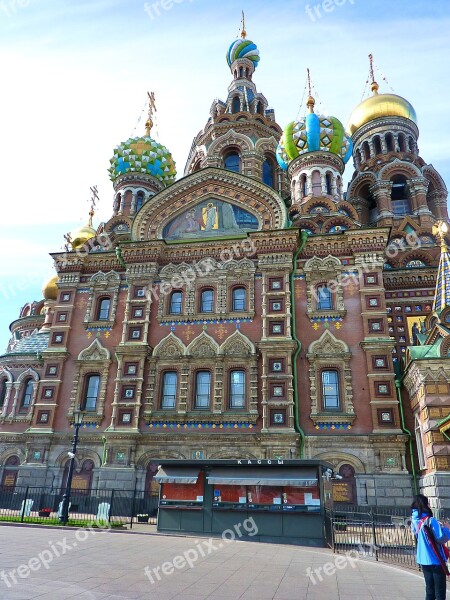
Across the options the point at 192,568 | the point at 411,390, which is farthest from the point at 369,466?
the point at 192,568

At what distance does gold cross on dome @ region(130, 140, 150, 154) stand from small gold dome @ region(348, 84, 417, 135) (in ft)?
52.5

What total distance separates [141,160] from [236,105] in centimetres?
873

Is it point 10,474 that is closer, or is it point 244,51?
point 10,474

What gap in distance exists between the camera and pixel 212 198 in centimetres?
2427

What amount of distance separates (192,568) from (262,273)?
14.1 meters

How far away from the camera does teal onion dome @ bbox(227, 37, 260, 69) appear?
127ft

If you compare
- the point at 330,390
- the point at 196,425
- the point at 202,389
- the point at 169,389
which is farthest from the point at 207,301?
the point at 330,390

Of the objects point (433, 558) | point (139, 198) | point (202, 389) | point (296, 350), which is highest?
point (139, 198)

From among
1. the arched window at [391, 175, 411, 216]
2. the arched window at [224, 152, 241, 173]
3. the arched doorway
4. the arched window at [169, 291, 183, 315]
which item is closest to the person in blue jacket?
the arched window at [169, 291, 183, 315]

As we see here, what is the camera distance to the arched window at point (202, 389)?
64.9 feet

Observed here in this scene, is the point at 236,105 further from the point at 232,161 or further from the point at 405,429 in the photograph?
the point at 405,429

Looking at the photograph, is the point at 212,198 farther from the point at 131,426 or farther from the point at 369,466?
the point at 369,466

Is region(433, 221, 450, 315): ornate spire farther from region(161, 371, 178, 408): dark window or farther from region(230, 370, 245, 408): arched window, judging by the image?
region(161, 371, 178, 408): dark window

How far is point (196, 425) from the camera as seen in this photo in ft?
62.8
